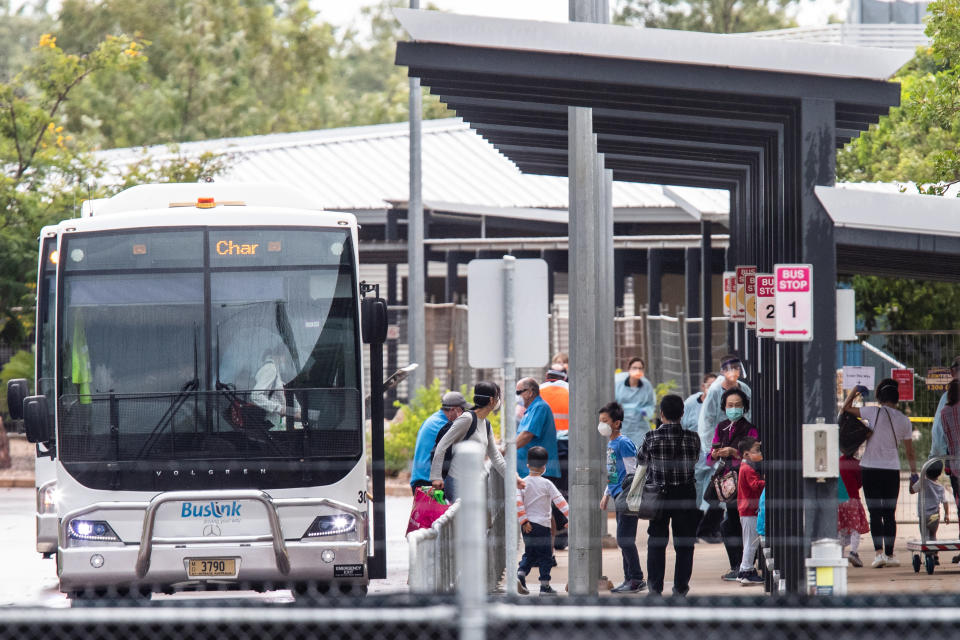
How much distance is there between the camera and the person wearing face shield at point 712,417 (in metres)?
13.6

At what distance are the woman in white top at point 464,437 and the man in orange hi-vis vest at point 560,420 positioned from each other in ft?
8.40

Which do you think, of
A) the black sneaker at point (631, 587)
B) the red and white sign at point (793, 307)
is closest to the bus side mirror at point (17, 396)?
the black sneaker at point (631, 587)

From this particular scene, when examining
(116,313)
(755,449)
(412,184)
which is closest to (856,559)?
(755,449)

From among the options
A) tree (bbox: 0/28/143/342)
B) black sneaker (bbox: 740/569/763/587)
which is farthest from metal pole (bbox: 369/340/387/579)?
tree (bbox: 0/28/143/342)

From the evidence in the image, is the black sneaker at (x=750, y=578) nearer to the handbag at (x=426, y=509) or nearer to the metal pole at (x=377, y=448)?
the handbag at (x=426, y=509)

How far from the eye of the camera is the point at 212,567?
33.8 ft

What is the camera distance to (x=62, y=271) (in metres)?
10.6

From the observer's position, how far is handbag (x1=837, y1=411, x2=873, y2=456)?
43.6 ft

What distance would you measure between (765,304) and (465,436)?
2.76m

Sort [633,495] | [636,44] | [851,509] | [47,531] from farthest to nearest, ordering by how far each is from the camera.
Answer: [851,509] < [47,531] < [633,495] < [636,44]

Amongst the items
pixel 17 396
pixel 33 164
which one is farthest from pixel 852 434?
pixel 33 164

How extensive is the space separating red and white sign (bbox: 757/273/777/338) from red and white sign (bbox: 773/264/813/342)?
1.00 metres

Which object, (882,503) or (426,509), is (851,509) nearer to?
(882,503)

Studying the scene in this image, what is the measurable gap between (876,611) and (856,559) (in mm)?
8341
